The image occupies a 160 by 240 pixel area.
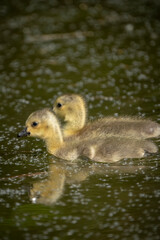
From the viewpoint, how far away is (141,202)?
10.7ft

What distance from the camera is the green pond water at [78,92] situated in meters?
3.12

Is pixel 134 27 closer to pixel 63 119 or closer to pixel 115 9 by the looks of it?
pixel 115 9

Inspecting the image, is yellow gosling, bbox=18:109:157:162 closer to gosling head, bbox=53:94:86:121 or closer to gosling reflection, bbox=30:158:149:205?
gosling reflection, bbox=30:158:149:205

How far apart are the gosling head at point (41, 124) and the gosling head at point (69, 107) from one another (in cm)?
28

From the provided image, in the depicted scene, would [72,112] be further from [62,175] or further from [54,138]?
[62,175]

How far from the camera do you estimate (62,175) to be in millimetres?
3850

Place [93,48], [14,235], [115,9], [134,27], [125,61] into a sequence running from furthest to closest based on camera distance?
1. [115,9]
2. [134,27]
3. [93,48]
4. [125,61]
5. [14,235]

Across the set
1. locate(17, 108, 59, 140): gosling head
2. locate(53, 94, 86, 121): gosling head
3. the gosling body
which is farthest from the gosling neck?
locate(53, 94, 86, 121): gosling head

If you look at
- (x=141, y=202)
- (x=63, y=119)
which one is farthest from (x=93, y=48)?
(x=141, y=202)

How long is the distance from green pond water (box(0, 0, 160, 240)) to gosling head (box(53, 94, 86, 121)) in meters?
0.31

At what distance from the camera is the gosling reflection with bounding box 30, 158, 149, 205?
3.47 meters

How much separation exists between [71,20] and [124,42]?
4.04 ft

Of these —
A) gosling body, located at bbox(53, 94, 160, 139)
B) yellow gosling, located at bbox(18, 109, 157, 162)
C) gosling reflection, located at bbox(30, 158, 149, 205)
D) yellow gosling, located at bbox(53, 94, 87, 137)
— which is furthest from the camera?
yellow gosling, located at bbox(53, 94, 87, 137)

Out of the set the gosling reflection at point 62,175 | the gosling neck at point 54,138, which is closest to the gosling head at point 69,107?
the gosling neck at point 54,138
